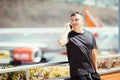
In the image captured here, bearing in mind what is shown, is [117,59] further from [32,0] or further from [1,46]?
[32,0]

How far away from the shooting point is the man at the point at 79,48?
8.14ft

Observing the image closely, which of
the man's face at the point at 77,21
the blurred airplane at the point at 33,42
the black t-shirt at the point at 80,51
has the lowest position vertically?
the blurred airplane at the point at 33,42

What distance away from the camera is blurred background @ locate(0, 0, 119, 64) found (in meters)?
9.56

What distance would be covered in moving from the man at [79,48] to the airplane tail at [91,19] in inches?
354

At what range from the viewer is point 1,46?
9.41 metres

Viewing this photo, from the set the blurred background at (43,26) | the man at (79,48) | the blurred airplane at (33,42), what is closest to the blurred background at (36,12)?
the blurred background at (43,26)

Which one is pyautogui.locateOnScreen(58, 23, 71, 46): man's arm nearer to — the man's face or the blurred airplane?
the man's face

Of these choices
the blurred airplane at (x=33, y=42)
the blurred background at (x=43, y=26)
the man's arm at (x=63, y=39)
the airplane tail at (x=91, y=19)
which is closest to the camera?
the man's arm at (x=63, y=39)

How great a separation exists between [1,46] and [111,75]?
6.29 m

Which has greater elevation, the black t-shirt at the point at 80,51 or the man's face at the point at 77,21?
the man's face at the point at 77,21

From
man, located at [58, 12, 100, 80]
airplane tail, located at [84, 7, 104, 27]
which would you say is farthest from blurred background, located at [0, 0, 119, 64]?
man, located at [58, 12, 100, 80]

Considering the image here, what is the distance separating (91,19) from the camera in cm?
1177

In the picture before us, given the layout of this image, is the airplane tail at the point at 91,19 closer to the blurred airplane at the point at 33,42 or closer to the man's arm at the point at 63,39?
the blurred airplane at the point at 33,42

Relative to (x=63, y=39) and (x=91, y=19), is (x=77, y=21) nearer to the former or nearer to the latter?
(x=63, y=39)
